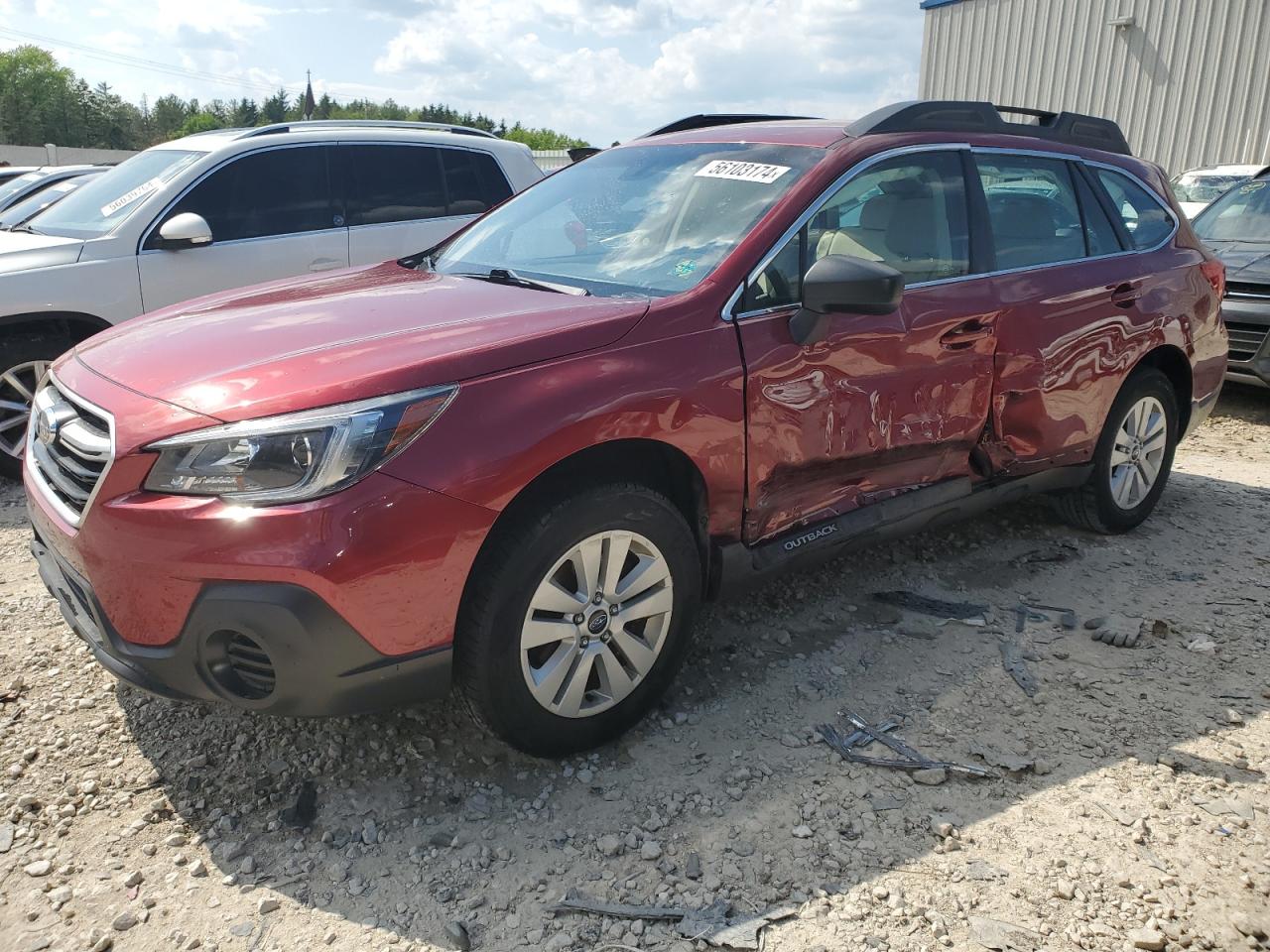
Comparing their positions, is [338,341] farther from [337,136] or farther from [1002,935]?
[337,136]

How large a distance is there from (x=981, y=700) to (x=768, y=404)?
Result: 1.21 metres

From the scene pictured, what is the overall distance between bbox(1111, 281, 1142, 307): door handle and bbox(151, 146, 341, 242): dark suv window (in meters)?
4.41

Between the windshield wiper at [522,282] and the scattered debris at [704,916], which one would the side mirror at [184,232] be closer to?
the windshield wiper at [522,282]

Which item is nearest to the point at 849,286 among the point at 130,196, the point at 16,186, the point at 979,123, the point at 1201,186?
the point at 979,123

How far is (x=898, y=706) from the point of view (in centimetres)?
321

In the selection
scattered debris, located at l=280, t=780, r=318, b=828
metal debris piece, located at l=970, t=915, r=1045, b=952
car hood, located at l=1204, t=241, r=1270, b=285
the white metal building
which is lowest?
metal debris piece, located at l=970, t=915, r=1045, b=952

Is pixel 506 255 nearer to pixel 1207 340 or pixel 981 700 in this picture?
pixel 981 700

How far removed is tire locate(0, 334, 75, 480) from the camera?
5188 millimetres

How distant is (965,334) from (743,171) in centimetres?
100

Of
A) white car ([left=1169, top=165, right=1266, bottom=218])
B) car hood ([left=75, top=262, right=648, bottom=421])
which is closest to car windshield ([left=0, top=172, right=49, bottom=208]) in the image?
car hood ([left=75, top=262, right=648, bottom=421])

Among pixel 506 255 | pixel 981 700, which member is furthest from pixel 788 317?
pixel 981 700

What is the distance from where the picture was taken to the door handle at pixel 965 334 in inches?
140

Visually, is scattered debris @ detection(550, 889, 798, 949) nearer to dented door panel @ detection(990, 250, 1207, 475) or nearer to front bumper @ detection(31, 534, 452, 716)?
front bumper @ detection(31, 534, 452, 716)

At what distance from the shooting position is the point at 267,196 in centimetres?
596
